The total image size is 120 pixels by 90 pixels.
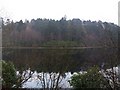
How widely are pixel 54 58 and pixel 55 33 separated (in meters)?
0.46

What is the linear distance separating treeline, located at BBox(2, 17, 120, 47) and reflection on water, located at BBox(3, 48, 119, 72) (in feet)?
0.35

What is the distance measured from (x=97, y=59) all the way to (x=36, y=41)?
86 centimetres

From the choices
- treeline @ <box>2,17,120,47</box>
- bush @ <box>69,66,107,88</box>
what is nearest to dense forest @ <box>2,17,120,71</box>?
treeline @ <box>2,17,120,47</box>

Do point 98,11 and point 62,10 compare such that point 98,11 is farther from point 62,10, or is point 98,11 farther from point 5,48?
point 5,48

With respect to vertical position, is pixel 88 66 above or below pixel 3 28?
below

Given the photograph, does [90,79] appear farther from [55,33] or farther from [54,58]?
[55,33]

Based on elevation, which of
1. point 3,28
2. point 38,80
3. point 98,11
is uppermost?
point 98,11

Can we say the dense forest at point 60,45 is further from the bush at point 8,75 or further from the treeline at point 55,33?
the bush at point 8,75

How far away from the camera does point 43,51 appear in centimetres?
305

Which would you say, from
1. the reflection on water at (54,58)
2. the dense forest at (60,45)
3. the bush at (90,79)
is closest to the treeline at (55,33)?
the dense forest at (60,45)

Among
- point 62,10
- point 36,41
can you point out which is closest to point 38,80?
point 36,41

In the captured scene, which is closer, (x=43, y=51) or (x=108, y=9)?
(x=108, y=9)

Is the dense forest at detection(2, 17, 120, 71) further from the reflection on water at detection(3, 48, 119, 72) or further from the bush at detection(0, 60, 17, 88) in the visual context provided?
the bush at detection(0, 60, 17, 88)

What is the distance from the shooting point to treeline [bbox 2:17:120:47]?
→ 2980 mm
